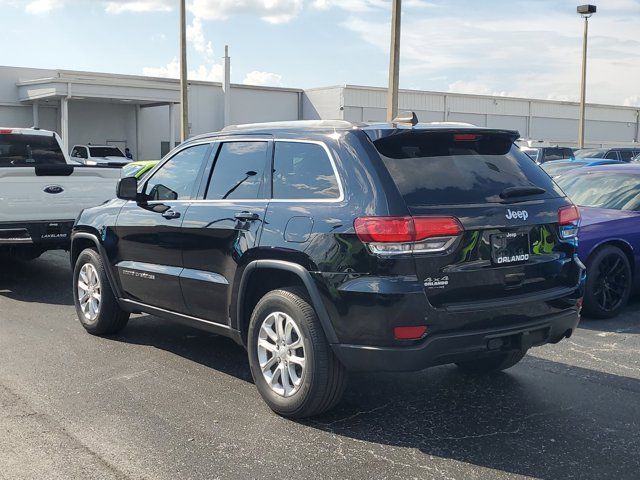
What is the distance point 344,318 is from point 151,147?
38623 mm

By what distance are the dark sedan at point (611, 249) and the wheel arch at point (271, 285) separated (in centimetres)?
386

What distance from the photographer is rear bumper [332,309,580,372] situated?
13.4 feet

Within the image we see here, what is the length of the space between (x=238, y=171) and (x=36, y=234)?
14.6 ft

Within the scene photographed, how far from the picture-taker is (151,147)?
41.2 m

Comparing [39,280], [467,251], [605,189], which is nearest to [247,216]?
[467,251]

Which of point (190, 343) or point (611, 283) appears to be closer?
point (190, 343)

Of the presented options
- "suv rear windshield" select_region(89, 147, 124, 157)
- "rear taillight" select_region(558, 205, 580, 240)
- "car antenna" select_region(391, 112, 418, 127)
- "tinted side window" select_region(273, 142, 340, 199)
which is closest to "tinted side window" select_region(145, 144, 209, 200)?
"tinted side window" select_region(273, 142, 340, 199)

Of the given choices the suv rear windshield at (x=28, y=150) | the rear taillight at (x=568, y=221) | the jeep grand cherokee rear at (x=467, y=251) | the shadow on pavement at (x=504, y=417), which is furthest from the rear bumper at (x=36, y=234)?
the rear taillight at (x=568, y=221)

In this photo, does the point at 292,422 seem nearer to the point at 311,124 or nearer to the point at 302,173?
the point at 302,173

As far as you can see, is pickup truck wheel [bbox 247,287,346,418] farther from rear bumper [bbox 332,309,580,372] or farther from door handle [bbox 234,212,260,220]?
door handle [bbox 234,212,260,220]

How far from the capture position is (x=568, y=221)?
4773 millimetres

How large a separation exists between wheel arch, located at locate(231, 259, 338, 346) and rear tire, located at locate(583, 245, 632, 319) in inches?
152

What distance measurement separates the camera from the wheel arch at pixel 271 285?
430 cm

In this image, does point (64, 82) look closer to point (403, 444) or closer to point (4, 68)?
point (4, 68)
